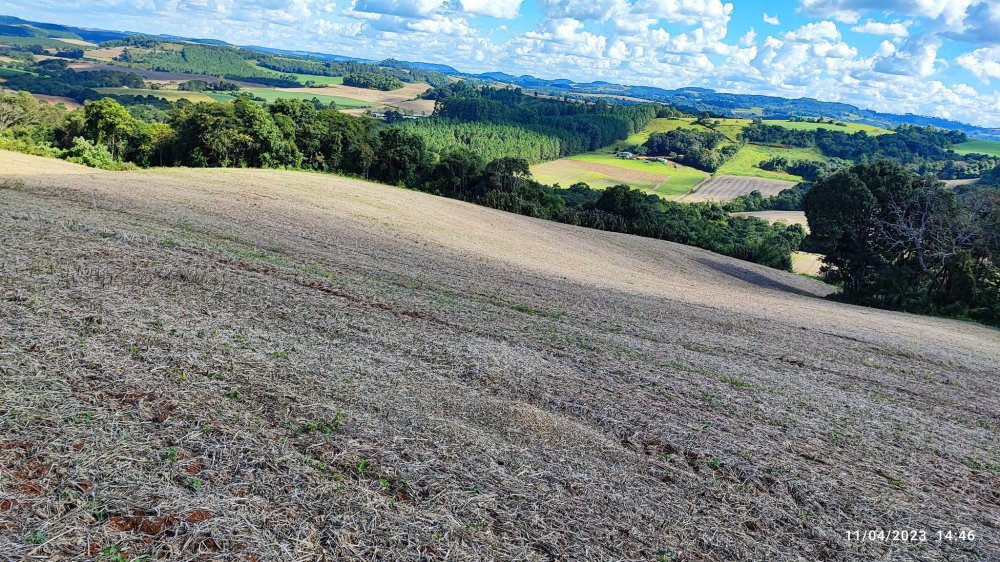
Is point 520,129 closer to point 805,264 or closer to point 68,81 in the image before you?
point 805,264

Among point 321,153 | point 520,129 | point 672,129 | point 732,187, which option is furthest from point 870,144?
point 321,153

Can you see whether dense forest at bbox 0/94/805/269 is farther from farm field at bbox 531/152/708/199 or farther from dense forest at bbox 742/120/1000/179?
dense forest at bbox 742/120/1000/179

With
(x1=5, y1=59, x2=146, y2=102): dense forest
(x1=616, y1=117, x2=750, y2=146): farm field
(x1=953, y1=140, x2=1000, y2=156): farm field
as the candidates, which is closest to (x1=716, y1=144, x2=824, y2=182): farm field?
(x1=616, y1=117, x2=750, y2=146): farm field

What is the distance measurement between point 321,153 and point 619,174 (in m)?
78.8

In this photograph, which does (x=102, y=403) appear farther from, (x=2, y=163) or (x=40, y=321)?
(x=2, y=163)

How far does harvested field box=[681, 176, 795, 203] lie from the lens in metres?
120

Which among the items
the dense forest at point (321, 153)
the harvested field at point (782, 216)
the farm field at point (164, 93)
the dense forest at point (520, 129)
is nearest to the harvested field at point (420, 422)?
the dense forest at point (321, 153)

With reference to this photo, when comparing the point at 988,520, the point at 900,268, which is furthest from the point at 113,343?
the point at 900,268

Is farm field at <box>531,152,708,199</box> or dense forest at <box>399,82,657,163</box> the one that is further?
dense forest at <box>399,82,657,163</box>

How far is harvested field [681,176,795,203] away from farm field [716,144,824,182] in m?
5.85

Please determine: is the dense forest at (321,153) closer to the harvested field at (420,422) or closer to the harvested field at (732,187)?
the harvested field at (732,187)

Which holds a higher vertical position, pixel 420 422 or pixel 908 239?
pixel 908 239

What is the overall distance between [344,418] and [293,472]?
5.01 feet

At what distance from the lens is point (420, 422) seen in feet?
27.8
